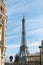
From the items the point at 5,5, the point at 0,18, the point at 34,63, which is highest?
the point at 5,5

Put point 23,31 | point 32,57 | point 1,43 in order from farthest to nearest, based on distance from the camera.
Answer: point 23,31, point 32,57, point 1,43

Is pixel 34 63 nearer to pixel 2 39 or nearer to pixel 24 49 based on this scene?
pixel 2 39

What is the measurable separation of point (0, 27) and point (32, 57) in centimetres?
5162

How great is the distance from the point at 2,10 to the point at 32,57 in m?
51.1

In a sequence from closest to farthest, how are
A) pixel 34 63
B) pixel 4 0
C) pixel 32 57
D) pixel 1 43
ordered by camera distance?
pixel 1 43, pixel 4 0, pixel 34 63, pixel 32 57

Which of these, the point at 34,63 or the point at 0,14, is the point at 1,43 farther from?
the point at 34,63

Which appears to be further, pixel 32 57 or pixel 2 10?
pixel 32 57

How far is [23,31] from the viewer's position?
133 m

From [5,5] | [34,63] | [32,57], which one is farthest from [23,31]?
[5,5]

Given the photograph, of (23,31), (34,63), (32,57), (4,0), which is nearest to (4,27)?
(4,0)

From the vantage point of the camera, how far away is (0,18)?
146 ft

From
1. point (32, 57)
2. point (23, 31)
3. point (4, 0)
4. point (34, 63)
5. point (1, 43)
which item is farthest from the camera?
point (23, 31)

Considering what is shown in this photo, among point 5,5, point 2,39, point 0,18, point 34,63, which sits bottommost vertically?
point 34,63

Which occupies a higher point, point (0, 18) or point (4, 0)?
point (4, 0)
